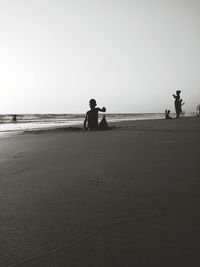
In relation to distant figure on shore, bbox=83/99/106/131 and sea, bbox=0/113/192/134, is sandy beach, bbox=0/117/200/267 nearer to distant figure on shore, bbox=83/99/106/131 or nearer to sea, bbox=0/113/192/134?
distant figure on shore, bbox=83/99/106/131

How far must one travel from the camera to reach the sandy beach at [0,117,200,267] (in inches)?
69.9

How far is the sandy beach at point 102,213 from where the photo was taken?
177 cm

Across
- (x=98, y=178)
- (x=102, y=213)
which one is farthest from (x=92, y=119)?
(x=102, y=213)

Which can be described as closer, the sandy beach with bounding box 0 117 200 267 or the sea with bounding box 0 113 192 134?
the sandy beach with bounding box 0 117 200 267

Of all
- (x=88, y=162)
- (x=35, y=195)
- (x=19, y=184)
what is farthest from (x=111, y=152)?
(x=35, y=195)

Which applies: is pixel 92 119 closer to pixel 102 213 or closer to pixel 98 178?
pixel 98 178

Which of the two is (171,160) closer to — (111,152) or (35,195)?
(111,152)

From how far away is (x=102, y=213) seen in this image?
243cm

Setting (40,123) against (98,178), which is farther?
(40,123)

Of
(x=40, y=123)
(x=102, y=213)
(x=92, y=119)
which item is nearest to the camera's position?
(x=102, y=213)

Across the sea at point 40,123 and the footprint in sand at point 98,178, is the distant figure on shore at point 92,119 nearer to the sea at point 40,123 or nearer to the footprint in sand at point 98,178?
the sea at point 40,123

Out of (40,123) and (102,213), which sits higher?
(40,123)

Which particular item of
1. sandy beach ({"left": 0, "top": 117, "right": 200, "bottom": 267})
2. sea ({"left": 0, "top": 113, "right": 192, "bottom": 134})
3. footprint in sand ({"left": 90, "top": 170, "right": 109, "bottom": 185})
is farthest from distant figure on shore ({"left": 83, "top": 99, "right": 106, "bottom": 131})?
footprint in sand ({"left": 90, "top": 170, "right": 109, "bottom": 185})

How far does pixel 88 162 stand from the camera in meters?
4.59
